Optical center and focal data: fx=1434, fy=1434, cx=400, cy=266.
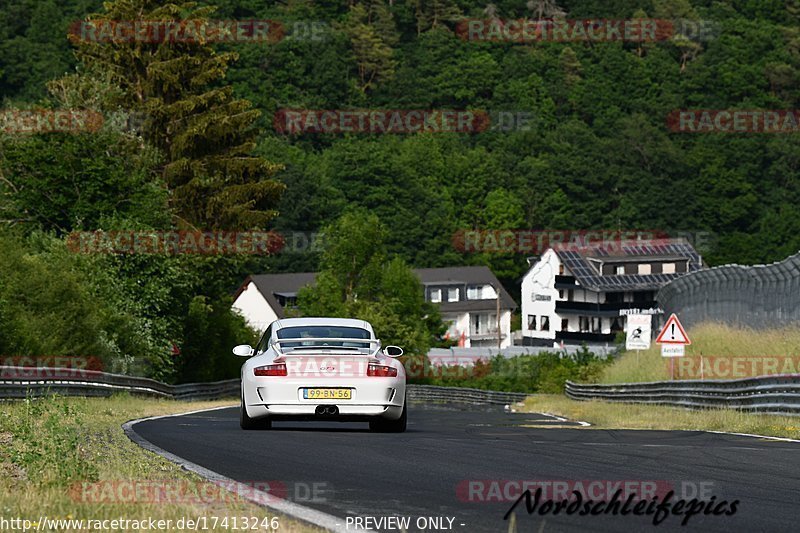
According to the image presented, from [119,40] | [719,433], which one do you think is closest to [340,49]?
[119,40]

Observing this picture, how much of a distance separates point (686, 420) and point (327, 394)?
8.51 m

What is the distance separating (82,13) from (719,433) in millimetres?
159551

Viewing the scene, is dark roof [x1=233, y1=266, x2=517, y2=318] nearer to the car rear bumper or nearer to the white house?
the white house

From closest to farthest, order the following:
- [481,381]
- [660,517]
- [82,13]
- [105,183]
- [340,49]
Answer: [660,517] < [105,183] < [481,381] < [82,13] < [340,49]

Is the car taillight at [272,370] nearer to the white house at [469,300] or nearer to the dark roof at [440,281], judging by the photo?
the dark roof at [440,281]

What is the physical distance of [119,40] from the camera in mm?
Result: 69312

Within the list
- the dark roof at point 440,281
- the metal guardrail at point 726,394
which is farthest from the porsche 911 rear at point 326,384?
the dark roof at point 440,281

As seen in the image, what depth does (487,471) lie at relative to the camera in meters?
11.0

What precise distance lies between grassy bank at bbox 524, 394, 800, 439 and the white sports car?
528 cm

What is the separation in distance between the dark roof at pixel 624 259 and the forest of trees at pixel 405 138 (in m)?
9.31

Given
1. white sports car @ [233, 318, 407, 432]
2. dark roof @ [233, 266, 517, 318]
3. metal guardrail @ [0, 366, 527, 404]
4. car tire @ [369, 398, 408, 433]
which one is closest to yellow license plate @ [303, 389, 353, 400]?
white sports car @ [233, 318, 407, 432]

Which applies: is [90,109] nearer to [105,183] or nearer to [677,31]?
[105,183]

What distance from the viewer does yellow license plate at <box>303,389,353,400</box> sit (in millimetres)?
16391

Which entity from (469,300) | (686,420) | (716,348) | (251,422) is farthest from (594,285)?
(251,422)
